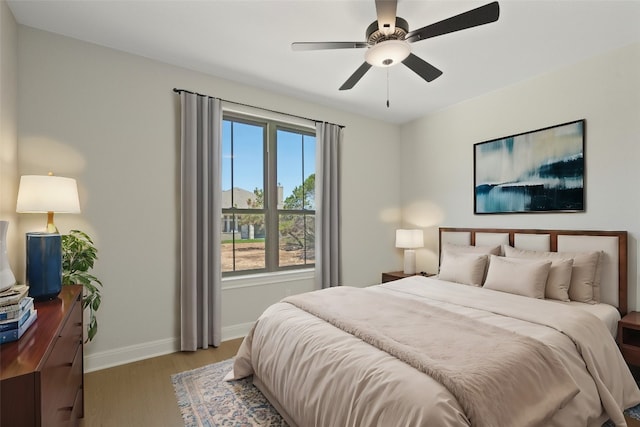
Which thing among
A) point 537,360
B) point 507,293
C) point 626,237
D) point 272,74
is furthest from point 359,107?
point 537,360

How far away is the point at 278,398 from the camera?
195cm

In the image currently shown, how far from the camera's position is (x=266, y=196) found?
379 cm

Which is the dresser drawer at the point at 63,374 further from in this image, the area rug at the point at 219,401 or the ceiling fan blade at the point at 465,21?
the ceiling fan blade at the point at 465,21

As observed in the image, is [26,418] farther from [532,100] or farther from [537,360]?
[532,100]

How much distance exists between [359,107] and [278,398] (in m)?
3.50

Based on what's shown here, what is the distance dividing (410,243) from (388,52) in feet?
9.12

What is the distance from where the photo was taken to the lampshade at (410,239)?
4238 mm

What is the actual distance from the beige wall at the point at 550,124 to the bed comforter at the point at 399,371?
3.76ft

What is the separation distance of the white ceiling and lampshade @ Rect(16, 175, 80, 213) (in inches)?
50.8

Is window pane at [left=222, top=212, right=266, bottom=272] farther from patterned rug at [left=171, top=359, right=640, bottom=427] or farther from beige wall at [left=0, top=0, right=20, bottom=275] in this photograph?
beige wall at [left=0, top=0, right=20, bottom=275]

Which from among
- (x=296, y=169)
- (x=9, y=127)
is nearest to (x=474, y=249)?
(x=296, y=169)

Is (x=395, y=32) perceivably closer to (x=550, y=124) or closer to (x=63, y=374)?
(x=550, y=124)

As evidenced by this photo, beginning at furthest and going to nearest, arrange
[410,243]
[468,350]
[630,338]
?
[410,243] < [630,338] < [468,350]

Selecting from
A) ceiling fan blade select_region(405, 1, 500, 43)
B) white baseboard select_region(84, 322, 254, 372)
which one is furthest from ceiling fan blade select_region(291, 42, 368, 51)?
white baseboard select_region(84, 322, 254, 372)
